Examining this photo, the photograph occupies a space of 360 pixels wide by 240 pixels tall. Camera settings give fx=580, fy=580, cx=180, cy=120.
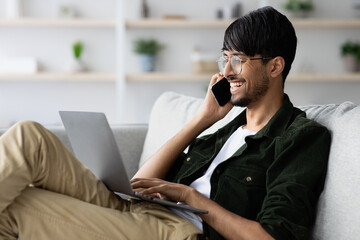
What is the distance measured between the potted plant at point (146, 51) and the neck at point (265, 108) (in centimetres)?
341

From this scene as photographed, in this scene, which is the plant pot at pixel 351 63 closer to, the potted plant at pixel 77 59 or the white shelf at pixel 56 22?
the white shelf at pixel 56 22

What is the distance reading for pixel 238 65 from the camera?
186cm

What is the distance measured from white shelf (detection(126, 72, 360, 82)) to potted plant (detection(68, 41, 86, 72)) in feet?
1.48

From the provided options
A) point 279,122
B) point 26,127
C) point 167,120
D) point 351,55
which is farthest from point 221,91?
point 351,55

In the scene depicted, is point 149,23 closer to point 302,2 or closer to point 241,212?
point 302,2

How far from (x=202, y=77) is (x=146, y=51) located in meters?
0.56

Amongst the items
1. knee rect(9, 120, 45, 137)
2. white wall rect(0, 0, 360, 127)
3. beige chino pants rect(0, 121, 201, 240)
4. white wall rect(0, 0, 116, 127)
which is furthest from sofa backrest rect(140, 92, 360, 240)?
white wall rect(0, 0, 116, 127)

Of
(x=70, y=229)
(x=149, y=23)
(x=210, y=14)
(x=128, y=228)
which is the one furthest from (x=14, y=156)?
(x=210, y=14)

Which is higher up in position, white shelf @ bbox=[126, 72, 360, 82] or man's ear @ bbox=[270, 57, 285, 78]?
man's ear @ bbox=[270, 57, 285, 78]

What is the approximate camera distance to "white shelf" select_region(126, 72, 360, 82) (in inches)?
202

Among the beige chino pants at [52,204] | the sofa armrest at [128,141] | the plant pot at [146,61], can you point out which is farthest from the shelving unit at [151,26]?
the beige chino pants at [52,204]

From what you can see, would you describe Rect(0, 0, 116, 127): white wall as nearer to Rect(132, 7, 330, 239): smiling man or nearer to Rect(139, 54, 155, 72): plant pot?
Rect(139, 54, 155, 72): plant pot

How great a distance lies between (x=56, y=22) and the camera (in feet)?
16.7

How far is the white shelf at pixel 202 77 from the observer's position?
5125 mm
